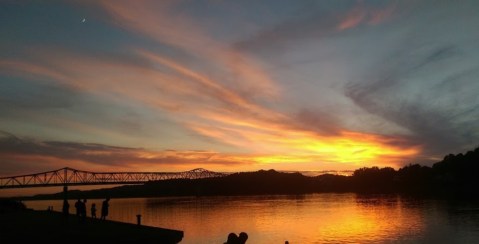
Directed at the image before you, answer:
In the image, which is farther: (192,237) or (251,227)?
(251,227)

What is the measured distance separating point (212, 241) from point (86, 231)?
62.3 feet

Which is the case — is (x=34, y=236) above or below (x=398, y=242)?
above

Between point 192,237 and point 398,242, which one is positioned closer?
point 398,242

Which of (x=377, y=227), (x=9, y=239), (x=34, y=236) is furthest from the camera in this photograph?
(x=377, y=227)

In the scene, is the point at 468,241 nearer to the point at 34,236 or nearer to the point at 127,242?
the point at 127,242

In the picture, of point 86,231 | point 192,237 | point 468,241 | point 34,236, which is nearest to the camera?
point 34,236

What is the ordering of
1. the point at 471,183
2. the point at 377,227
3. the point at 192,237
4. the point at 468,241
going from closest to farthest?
the point at 468,241 < the point at 192,237 < the point at 377,227 < the point at 471,183

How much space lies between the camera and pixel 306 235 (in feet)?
187

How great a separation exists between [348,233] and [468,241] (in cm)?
1473

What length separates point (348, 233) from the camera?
2329 inches

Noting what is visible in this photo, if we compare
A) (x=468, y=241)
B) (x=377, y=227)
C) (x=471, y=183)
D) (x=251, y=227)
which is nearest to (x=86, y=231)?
(x=251, y=227)

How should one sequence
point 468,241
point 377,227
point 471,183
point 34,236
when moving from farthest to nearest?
point 471,183 < point 377,227 < point 468,241 < point 34,236

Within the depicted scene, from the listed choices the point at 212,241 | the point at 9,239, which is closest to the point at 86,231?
the point at 9,239

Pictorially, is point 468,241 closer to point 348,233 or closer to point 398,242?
point 398,242
